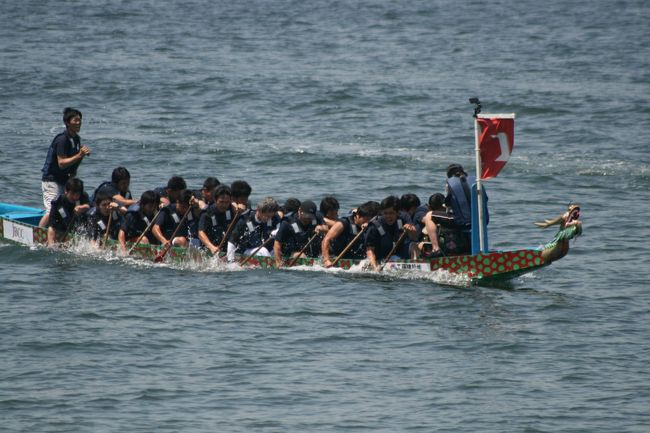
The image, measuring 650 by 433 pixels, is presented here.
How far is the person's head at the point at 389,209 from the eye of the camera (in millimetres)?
17906

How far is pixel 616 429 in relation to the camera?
43.1 feet

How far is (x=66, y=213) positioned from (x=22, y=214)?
2222 mm

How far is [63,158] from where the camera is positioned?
2042cm

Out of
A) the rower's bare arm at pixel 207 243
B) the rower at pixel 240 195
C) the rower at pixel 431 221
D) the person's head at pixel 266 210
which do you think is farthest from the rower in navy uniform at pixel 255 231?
the rower at pixel 431 221

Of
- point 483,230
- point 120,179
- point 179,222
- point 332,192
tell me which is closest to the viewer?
point 483,230

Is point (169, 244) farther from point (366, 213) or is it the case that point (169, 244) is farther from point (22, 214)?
point (22, 214)

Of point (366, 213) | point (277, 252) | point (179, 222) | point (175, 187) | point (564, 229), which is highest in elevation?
point (175, 187)

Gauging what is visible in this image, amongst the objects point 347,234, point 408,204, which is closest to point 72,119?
point 347,234

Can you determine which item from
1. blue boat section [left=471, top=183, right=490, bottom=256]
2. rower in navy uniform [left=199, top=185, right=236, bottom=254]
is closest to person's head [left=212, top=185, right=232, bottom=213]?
rower in navy uniform [left=199, top=185, right=236, bottom=254]

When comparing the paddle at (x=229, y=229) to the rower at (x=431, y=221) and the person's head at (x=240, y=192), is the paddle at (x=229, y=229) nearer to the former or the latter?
the person's head at (x=240, y=192)

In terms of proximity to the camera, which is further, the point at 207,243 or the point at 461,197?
the point at 207,243

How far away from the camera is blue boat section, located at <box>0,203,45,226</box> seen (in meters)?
21.9

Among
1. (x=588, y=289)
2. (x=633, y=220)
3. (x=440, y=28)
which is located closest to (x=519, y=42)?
(x=440, y=28)

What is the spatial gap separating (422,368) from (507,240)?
319 inches
